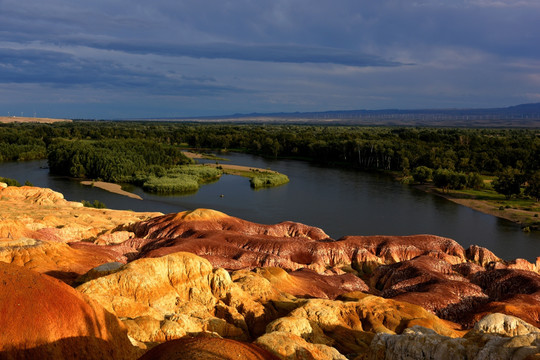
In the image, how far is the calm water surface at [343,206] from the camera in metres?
71.3

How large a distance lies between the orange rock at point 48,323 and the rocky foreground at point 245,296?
38 mm

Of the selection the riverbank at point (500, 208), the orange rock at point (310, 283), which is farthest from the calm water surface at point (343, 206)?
the orange rock at point (310, 283)

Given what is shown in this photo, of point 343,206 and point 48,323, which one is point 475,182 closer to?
point 343,206

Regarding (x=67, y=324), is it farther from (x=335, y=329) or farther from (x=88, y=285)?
(x=335, y=329)

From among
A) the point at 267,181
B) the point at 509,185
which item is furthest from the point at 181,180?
the point at 509,185

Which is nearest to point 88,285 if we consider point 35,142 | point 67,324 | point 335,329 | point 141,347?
point 141,347

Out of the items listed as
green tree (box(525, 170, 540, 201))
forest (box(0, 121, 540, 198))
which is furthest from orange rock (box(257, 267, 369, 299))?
forest (box(0, 121, 540, 198))

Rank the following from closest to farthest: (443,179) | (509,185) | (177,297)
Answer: (177,297) → (509,185) → (443,179)

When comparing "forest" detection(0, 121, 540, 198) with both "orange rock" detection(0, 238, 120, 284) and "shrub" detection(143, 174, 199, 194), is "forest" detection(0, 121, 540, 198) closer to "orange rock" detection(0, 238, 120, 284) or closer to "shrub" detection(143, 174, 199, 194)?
"shrub" detection(143, 174, 199, 194)

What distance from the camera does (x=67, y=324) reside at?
14945 millimetres

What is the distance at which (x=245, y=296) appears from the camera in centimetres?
2658

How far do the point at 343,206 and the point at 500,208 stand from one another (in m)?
30.7

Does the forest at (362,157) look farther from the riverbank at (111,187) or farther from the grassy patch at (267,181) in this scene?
the grassy patch at (267,181)

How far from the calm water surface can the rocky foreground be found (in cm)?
2140
